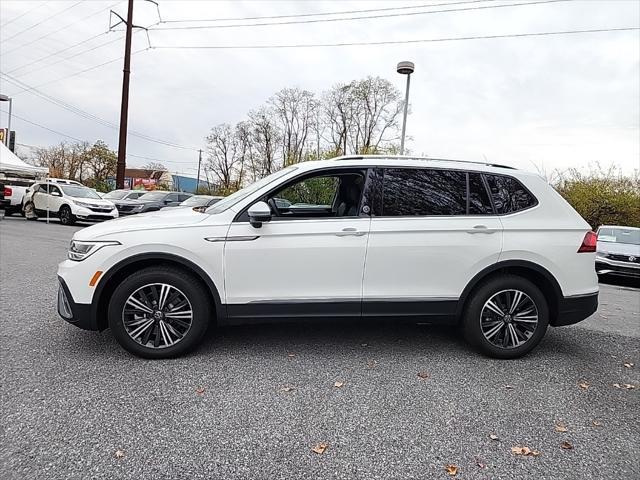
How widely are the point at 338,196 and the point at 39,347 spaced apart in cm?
290

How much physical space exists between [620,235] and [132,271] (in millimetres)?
12112

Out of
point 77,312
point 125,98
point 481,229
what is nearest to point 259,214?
point 77,312

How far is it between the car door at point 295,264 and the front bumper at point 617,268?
9543 millimetres

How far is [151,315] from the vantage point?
11.5 feet

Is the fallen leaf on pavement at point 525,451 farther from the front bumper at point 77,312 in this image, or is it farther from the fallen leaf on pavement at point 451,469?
the front bumper at point 77,312

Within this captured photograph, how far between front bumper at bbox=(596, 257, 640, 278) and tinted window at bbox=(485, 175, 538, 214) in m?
8.36

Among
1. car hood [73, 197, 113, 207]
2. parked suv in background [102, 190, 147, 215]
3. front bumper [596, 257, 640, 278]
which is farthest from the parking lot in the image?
parked suv in background [102, 190, 147, 215]

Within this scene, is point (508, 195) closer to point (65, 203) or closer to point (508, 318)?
point (508, 318)

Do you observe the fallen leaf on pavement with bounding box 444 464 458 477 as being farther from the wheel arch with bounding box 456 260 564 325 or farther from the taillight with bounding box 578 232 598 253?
the taillight with bounding box 578 232 598 253

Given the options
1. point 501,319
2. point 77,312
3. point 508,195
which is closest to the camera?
point 77,312

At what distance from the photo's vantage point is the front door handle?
11.9 feet

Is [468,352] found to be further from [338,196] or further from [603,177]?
[603,177]

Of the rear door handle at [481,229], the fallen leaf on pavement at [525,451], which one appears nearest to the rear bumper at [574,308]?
the rear door handle at [481,229]

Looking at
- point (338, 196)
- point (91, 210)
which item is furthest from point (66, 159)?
point (338, 196)
